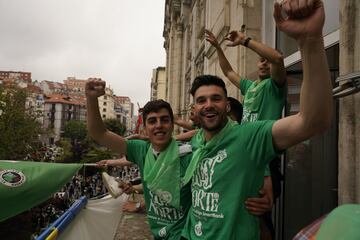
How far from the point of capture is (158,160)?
2410 mm

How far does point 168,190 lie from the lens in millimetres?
2289

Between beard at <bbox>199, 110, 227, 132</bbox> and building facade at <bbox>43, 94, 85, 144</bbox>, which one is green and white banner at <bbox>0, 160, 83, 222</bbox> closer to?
beard at <bbox>199, 110, 227, 132</bbox>

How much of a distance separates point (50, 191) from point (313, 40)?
10.4 feet

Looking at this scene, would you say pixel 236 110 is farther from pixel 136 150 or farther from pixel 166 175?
pixel 166 175

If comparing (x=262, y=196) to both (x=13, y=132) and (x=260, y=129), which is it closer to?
(x=260, y=129)

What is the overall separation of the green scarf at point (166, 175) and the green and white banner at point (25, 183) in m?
1.61

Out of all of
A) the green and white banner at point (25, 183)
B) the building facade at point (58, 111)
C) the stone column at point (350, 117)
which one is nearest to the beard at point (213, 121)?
the stone column at point (350, 117)

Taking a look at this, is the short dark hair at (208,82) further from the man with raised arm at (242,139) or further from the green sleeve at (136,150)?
the green sleeve at (136,150)

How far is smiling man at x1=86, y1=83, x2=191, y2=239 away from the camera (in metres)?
2.31

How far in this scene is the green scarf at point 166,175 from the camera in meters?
2.29

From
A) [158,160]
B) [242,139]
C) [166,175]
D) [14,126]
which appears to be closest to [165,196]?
[166,175]

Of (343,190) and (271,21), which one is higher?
(271,21)

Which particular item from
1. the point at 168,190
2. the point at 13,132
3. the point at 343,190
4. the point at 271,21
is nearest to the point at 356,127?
the point at 343,190

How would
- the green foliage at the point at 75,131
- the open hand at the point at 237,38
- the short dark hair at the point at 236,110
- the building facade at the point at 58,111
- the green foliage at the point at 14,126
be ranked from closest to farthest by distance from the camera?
1. the open hand at the point at 237,38
2. the short dark hair at the point at 236,110
3. the green foliage at the point at 14,126
4. the green foliage at the point at 75,131
5. the building facade at the point at 58,111
